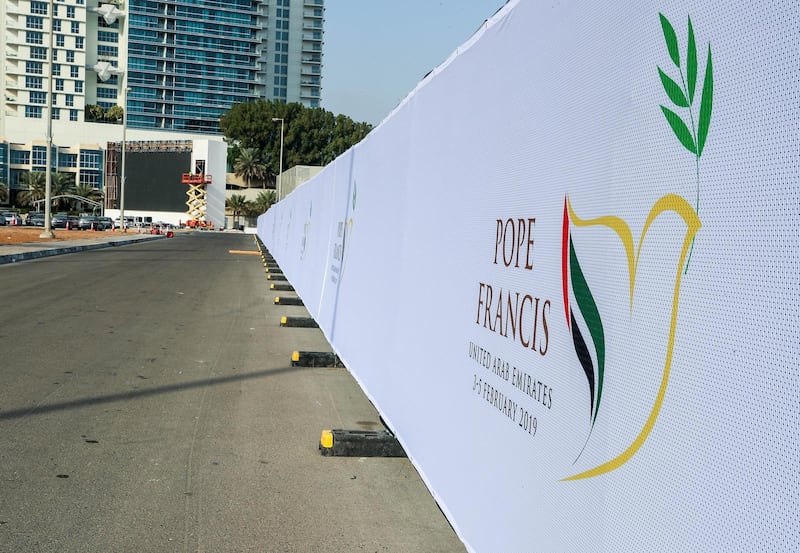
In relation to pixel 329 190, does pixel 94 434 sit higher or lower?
lower

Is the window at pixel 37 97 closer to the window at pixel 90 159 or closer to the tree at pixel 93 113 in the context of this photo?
the tree at pixel 93 113

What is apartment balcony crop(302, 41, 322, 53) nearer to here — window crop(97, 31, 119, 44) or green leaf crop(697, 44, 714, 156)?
window crop(97, 31, 119, 44)

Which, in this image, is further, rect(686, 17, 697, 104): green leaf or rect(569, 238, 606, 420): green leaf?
rect(569, 238, 606, 420): green leaf

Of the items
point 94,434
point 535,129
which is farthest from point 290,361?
point 535,129

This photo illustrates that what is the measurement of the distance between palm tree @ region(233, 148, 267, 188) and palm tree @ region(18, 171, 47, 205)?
26232mm

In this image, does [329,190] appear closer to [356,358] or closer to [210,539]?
[356,358]

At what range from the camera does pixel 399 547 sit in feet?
14.3

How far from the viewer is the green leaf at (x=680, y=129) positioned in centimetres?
210

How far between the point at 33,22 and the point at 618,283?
15082 cm

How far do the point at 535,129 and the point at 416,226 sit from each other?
2145mm

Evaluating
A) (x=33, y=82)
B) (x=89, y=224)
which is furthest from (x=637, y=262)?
(x=33, y=82)

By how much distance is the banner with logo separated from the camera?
1.79 metres

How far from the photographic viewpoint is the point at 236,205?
115688 mm

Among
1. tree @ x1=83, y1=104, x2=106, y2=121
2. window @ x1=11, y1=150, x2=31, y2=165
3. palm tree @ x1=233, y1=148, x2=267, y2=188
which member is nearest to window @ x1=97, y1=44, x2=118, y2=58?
tree @ x1=83, y1=104, x2=106, y2=121
